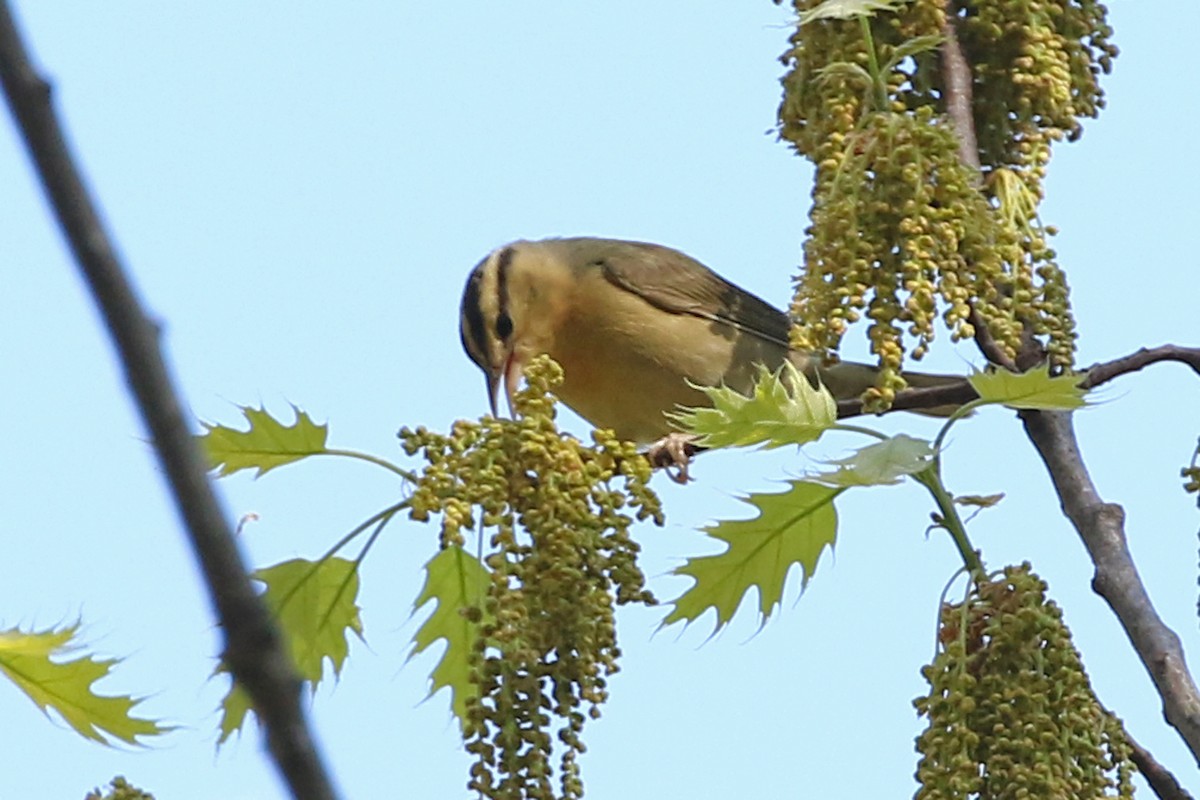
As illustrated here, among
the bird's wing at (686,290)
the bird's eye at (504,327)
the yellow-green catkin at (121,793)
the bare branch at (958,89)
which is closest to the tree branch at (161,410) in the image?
the yellow-green catkin at (121,793)

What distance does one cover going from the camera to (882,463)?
2.75m

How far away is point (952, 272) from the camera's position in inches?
111

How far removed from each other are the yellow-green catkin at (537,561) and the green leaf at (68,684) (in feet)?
2.18

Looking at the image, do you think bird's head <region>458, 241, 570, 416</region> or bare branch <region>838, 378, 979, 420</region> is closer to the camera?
bare branch <region>838, 378, 979, 420</region>

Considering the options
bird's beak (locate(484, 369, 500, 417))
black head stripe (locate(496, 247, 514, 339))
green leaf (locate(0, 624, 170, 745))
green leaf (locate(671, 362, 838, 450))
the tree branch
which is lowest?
the tree branch

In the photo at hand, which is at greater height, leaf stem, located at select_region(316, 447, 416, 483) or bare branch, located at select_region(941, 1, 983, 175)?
bare branch, located at select_region(941, 1, 983, 175)

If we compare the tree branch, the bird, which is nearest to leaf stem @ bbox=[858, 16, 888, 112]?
the tree branch

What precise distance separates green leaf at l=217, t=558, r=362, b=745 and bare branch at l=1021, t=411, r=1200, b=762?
119 cm

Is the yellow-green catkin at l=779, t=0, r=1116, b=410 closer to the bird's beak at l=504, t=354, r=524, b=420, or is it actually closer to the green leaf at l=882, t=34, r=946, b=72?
the green leaf at l=882, t=34, r=946, b=72

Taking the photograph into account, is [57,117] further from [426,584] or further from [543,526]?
[426,584]

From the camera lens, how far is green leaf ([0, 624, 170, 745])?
9.80ft

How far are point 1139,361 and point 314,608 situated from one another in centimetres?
145

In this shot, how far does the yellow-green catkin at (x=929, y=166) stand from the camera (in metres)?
2.81

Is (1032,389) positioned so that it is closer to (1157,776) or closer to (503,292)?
(1157,776)
